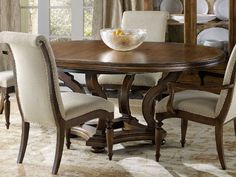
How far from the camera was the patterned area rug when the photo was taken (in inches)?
120

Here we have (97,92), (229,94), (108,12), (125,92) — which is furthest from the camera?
(108,12)


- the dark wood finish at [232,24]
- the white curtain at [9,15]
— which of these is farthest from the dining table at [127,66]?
the white curtain at [9,15]

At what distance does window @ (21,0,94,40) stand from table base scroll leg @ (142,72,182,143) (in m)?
2.31

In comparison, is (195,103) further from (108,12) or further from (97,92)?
(108,12)

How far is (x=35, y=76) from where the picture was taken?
289 cm

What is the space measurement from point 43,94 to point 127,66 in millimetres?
554

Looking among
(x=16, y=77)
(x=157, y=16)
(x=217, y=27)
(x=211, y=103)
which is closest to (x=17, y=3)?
(x=157, y=16)

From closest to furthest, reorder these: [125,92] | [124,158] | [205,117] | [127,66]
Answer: [127,66], [205,117], [124,158], [125,92]

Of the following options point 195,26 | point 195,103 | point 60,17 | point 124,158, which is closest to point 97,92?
point 124,158

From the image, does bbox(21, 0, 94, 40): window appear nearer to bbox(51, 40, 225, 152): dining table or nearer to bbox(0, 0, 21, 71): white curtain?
bbox(0, 0, 21, 71): white curtain

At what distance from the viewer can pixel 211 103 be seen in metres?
3.13

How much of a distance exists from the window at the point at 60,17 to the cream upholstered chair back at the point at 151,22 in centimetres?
122

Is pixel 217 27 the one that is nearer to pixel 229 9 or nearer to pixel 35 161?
pixel 229 9

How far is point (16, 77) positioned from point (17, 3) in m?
2.74
